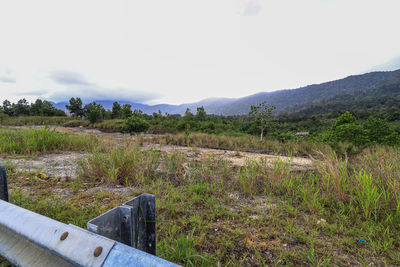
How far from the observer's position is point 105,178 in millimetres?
2807

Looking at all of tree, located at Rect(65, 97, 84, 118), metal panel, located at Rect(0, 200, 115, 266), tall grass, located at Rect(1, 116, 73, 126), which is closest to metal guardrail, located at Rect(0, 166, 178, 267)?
metal panel, located at Rect(0, 200, 115, 266)

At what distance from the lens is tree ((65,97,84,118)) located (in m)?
38.9

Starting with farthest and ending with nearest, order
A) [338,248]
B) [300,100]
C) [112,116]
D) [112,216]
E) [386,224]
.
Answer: [300,100] < [112,116] < [386,224] < [338,248] < [112,216]

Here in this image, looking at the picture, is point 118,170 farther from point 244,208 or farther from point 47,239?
point 47,239

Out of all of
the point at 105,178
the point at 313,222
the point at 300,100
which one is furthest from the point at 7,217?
the point at 300,100

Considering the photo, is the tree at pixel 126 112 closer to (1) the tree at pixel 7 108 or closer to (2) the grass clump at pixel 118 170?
(2) the grass clump at pixel 118 170

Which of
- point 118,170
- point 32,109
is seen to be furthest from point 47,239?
point 32,109

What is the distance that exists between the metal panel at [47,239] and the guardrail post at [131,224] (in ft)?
0.20

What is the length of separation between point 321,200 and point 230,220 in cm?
127

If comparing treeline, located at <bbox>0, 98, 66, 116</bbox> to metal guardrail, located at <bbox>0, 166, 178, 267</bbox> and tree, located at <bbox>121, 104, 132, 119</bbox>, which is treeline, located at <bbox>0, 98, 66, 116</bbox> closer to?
tree, located at <bbox>121, 104, 132, 119</bbox>

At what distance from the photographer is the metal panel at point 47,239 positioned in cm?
63

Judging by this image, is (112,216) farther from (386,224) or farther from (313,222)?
(386,224)

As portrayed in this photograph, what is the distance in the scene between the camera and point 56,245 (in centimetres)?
72

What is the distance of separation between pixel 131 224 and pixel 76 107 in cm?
4809
